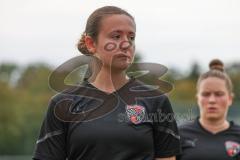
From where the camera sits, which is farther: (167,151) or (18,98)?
(18,98)

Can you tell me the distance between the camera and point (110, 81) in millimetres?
3684

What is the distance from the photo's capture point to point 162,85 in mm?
5090

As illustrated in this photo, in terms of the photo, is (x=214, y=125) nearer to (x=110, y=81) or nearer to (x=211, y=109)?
(x=211, y=109)

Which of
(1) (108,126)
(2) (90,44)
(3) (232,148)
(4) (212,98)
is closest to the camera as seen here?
(1) (108,126)

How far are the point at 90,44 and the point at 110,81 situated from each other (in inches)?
10.2

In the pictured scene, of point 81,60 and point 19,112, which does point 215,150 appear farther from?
point 19,112

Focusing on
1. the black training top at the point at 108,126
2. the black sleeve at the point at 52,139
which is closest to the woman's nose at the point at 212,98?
the black training top at the point at 108,126

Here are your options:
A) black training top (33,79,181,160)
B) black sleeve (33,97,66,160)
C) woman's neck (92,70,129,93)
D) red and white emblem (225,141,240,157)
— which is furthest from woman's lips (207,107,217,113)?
black sleeve (33,97,66,160)

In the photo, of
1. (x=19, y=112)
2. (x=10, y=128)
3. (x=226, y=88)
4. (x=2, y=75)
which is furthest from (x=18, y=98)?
(x=226, y=88)

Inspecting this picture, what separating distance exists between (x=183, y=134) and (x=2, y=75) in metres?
61.6

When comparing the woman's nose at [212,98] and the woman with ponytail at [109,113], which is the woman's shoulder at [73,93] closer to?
the woman with ponytail at [109,113]

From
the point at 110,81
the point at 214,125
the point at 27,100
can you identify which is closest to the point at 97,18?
the point at 110,81

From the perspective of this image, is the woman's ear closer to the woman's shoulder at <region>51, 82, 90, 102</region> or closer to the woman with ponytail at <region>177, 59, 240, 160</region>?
the woman's shoulder at <region>51, 82, 90, 102</region>

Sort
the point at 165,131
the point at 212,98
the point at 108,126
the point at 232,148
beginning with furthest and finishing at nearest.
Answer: the point at 212,98 < the point at 232,148 < the point at 165,131 < the point at 108,126
